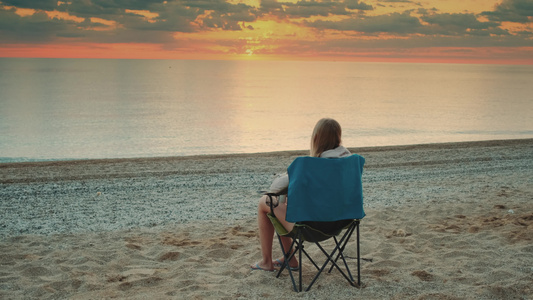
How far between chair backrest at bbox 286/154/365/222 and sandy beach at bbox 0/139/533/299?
0.66m

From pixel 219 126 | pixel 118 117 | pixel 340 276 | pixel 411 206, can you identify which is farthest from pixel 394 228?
pixel 118 117

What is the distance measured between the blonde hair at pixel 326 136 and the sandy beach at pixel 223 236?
1.17 metres

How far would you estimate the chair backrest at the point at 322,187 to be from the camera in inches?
143

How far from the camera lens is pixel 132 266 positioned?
4.50 metres

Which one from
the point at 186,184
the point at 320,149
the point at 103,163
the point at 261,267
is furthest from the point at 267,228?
the point at 103,163

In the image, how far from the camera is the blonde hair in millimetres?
3779

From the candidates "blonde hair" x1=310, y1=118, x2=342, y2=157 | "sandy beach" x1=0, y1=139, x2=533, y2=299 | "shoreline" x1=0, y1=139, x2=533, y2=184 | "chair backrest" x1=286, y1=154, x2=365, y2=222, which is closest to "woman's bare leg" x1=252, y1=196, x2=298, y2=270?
"sandy beach" x1=0, y1=139, x2=533, y2=299

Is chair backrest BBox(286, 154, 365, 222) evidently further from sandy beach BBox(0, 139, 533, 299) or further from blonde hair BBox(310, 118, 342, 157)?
sandy beach BBox(0, 139, 533, 299)

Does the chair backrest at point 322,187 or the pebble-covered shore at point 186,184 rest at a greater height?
the chair backrest at point 322,187

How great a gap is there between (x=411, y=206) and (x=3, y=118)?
100ft

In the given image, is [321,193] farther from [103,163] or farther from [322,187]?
[103,163]

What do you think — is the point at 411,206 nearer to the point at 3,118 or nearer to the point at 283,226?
the point at 283,226

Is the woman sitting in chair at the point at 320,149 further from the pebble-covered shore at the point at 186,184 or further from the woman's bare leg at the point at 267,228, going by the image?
the pebble-covered shore at the point at 186,184

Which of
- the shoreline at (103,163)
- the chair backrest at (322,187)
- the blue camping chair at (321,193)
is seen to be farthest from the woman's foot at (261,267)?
the shoreline at (103,163)
